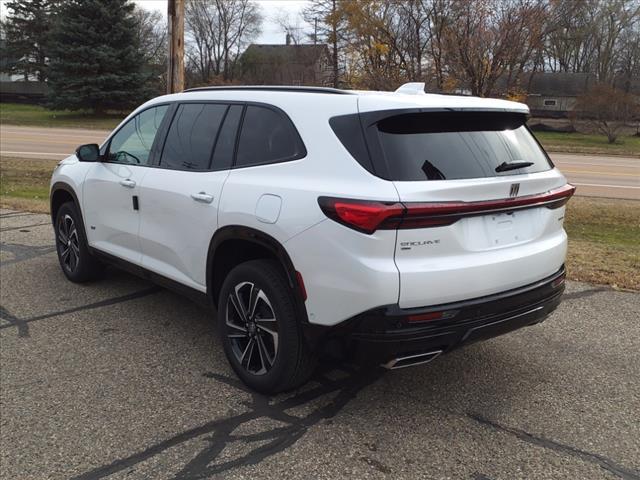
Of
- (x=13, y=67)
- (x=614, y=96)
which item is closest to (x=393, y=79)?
(x=614, y=96)

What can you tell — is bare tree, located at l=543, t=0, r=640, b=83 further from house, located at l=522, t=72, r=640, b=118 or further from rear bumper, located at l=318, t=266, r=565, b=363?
rear bumper, located at l=318, t=266, r=565, b=363

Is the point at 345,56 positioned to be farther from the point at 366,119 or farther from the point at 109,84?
the point at 366,119

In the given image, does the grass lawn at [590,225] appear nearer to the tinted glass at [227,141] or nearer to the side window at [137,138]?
the tinted glass at [227,141]

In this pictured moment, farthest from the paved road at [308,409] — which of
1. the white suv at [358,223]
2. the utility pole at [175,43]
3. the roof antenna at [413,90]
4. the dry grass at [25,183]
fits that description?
the utility pole at [175,43]

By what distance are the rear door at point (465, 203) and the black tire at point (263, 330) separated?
0.72m

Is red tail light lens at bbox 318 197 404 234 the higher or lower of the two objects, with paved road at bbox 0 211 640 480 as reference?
higher

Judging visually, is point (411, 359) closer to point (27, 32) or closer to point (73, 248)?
point (73, 248)

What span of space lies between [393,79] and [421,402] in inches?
804

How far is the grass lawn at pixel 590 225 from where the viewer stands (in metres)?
6.26

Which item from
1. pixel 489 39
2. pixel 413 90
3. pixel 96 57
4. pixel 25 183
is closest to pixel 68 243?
pixel 413 90

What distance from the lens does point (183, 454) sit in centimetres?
296

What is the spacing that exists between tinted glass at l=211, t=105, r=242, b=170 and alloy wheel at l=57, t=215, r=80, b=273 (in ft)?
7.87

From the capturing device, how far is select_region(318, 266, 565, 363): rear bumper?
286 centimetres

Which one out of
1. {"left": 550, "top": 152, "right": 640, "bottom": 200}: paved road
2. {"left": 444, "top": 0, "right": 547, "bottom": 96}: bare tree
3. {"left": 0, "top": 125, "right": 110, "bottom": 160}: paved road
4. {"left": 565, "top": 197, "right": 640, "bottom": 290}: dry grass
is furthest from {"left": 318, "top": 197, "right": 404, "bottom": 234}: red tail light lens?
{"left": 0, "top": 125, "right": 110, "bottom": 160}: paved road
